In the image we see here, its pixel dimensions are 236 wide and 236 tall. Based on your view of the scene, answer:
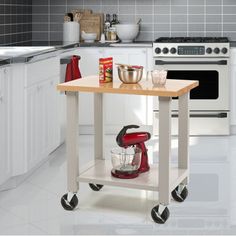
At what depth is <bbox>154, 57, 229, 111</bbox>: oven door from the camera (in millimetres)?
6027

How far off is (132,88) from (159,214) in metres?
0.76

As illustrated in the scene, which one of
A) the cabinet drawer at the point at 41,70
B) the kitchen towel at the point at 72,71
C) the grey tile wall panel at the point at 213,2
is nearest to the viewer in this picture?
the cabinet drawer at the point at 41,70

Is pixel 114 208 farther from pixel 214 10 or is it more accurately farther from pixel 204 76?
pixel 214 10

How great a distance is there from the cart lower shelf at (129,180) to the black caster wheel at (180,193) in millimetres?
115

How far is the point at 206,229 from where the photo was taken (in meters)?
3.50

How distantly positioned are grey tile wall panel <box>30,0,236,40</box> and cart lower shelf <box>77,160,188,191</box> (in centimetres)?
299

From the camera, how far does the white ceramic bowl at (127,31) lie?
644cm

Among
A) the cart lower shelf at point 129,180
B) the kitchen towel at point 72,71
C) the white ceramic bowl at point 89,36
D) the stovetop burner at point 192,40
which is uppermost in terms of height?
the white ceramic bowl at point 89,36

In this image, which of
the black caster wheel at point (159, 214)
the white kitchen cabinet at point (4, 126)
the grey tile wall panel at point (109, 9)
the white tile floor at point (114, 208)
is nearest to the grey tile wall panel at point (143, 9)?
the grey tile wall panel at point (109, 9)

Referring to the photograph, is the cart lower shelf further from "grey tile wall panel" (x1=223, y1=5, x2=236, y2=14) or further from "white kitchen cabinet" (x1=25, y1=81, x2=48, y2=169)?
"grey tile wall panel" (x1=223, y1=5, x2=236, y2=14)

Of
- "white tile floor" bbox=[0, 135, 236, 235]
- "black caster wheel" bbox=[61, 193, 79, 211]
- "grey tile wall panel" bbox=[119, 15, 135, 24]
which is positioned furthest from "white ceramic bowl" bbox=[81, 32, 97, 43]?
"black caster wheel" bbox=[61, 193, 79, 211]

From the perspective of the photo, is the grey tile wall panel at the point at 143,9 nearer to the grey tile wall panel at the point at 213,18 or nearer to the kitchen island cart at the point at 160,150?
the grey tile wall panel at the point at 213,18

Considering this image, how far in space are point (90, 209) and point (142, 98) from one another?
2526 mm

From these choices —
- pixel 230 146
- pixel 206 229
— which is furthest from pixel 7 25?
pixel 206 229
